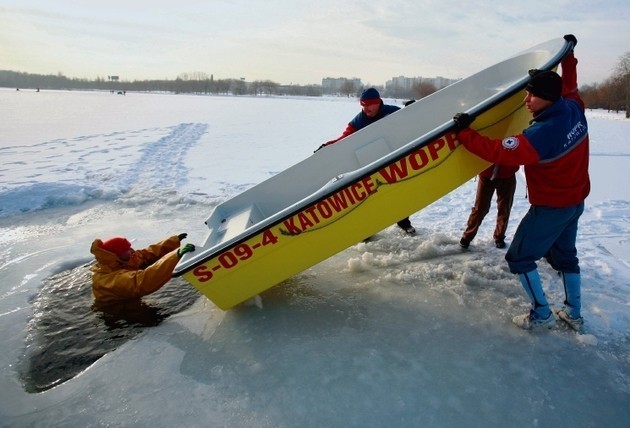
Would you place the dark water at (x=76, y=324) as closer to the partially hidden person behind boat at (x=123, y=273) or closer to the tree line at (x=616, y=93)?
the partially hidden person behind boat at (x=123, y=273)

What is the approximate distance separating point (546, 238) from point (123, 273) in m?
2.82

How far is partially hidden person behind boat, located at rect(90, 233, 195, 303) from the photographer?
2.88 meters

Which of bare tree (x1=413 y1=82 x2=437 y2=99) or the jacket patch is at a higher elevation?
bare tree (x1=413 y1=82 x2=437 y2=99)

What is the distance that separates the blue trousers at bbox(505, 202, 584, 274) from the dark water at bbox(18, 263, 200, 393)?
2295 millimetres

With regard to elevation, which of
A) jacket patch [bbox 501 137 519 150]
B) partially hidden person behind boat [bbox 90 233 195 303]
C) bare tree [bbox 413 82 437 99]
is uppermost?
bare tree [bbox 413 82 437 99]

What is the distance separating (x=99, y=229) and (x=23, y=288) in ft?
4.36

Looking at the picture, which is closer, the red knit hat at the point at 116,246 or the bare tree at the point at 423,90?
the red knit hat at the point at 116,246

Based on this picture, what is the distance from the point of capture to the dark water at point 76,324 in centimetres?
238

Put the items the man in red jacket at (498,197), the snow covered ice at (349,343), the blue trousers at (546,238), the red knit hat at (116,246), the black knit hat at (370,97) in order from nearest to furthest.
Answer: the snow covered ice at (349,343), the blue trousers at (546,238), the red knit hat at (116,246), the man in red jacket at (498,197), the black knit hat at (370,97)

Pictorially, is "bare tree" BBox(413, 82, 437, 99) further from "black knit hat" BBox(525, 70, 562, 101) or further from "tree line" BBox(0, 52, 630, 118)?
"black knit hat" BBox(525, 70, 562, 101)

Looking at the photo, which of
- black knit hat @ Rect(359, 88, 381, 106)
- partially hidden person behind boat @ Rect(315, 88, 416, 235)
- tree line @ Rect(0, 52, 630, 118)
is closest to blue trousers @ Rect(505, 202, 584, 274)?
partially hidden person behind boat @ Rect(315, 88, 416, 235)

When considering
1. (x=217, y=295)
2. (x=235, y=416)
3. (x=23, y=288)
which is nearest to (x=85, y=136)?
(x=23, y=288)

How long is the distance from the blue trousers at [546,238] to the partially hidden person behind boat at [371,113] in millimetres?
1489

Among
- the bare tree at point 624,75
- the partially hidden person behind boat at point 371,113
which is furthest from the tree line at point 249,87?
the partially hidden person behind boat at point 371,113
